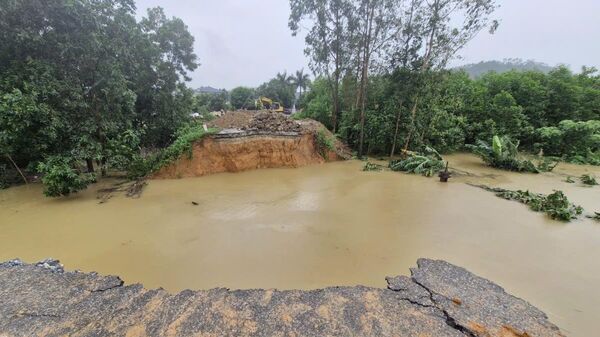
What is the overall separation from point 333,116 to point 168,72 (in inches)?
343

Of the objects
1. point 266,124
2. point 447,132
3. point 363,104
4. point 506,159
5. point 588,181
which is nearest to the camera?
point 588,181

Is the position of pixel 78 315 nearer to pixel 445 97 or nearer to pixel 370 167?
pixel 370 167

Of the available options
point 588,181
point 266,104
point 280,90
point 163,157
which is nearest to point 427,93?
point 588,181

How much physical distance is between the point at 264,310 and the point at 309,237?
2256 mm

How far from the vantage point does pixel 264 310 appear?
10.5 ft

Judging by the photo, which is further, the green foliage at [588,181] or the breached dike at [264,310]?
the green foliage at [588,181]

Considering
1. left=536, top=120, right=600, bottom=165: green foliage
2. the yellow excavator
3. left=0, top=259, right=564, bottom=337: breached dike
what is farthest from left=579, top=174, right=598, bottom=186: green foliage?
the yellow excavator

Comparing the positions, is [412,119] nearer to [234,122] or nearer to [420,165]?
[420,165]

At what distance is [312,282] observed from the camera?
3975mm

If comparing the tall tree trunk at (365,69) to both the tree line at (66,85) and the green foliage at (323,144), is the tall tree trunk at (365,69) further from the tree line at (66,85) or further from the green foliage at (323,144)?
the tree line at (66,85)

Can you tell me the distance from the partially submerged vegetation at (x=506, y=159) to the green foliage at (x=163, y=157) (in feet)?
38.0

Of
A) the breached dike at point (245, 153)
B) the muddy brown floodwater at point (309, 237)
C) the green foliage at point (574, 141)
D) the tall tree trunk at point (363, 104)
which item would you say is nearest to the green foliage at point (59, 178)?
the muddy brown floodwater at point (309, 237)

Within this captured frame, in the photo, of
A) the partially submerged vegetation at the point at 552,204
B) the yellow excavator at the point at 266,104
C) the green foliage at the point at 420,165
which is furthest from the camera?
the yellow excavator at the point at 266,104

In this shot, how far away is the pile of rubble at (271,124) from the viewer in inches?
451
